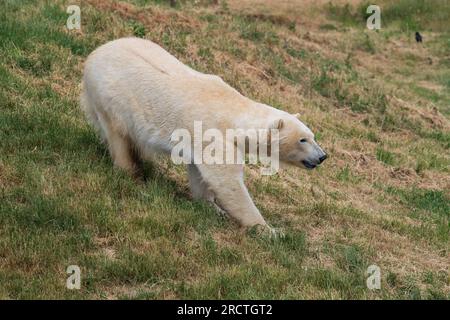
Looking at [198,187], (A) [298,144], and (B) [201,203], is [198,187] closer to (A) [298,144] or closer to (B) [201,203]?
(B) [201,203]

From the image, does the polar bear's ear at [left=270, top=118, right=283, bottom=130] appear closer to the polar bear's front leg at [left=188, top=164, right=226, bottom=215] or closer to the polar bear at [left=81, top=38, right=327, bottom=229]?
the polar bear at [left=81, top=38, right=327, bottom=229]

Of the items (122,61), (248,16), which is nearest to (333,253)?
(122,61)

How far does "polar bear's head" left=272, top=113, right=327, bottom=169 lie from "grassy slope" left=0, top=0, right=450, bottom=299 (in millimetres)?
783

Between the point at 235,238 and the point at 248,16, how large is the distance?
17921mm

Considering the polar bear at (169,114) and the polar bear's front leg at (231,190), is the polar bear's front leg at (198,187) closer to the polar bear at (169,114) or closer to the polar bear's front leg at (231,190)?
the polar bear at (169,114)

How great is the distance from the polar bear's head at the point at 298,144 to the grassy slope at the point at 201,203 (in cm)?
78

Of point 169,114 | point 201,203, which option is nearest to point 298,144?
point 201,203

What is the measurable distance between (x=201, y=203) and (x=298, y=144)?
3.91 ft

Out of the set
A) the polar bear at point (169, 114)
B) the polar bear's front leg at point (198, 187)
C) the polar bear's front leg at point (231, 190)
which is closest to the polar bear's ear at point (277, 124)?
the polar bear at point (169, 114)

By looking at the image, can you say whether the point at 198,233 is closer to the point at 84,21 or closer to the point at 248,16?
the point at 84,21

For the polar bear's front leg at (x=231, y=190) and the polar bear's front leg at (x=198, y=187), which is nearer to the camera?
the polar bear's front leg at (x=231, y=190)

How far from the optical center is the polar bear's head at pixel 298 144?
25.3 ft

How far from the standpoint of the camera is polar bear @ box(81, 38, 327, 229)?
759cm

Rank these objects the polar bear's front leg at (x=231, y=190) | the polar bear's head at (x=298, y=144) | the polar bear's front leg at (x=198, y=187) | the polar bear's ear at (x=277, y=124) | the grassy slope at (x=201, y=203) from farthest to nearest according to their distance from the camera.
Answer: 1. the polar bear's front leg at (x=198, y=187)
2. the polar bear's head at (x=298, y=144)
3. the polar bear's ear at (x=277, y=124)
4. the polar bear's front leg at (x=231, y=190)
5. the grassy slope at (x=201, y=203)
